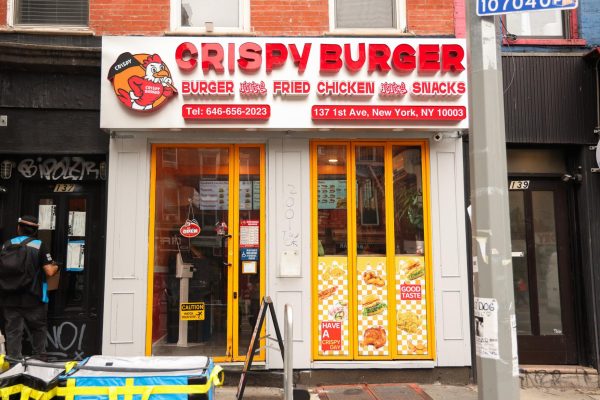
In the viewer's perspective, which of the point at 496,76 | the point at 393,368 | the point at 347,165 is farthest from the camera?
the point at 347,165

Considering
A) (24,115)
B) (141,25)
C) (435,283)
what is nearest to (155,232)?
(24,115)

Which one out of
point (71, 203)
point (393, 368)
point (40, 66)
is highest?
point (40, 66)

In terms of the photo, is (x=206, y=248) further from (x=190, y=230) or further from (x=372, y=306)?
(x=372, y=306)

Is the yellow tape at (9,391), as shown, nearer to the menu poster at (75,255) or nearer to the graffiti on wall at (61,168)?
the menu poster at (75,255)

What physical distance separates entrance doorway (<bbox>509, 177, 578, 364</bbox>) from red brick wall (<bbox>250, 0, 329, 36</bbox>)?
357 centimetres

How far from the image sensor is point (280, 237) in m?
6.24

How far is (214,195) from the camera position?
6.48m

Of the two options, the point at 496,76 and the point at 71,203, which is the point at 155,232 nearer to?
the point at 71,203

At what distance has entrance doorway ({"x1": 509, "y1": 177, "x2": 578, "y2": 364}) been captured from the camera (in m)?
6.47

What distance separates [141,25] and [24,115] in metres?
1.99

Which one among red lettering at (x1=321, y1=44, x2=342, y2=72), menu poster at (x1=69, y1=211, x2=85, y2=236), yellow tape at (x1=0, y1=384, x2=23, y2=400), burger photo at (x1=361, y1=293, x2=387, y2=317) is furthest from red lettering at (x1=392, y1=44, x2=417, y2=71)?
yellow tape at (x1=0, y1=384, x2=23, y2=400)

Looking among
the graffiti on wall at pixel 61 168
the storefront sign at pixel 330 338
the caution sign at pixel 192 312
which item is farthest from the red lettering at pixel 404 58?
the graffiti on wall at pixel 61 168

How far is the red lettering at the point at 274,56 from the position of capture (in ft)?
19.9

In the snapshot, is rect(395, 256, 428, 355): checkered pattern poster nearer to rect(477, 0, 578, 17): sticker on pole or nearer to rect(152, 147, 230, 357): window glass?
rect(152, 147, 230, 357): window glass
